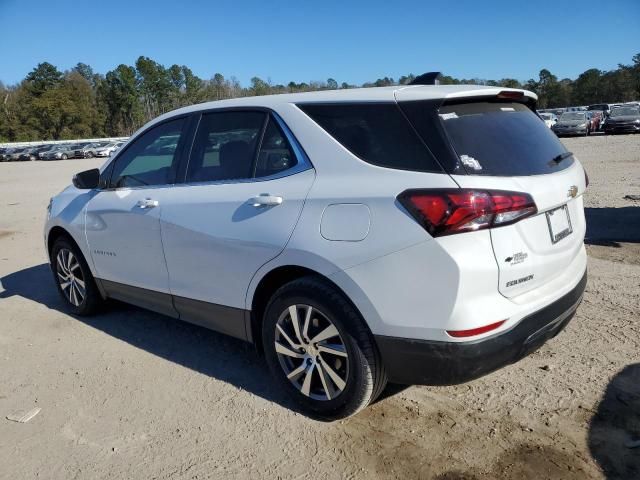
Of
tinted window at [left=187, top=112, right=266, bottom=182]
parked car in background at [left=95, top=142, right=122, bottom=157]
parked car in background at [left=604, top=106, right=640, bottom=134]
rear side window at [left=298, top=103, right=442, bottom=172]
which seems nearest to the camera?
rear side window at [left=298, top=103, right=442, bottom=172]

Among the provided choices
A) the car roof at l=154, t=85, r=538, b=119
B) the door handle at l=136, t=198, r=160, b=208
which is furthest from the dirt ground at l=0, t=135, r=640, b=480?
the car roof at l=154, t=85, r=538, b=119

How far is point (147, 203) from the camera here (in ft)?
12.6

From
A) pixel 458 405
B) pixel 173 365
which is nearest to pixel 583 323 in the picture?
pixel 458 405

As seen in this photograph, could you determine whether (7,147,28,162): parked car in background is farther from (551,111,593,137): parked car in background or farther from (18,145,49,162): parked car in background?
(551,111,593,137): parked car in background

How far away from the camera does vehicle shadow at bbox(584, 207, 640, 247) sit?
6.24m

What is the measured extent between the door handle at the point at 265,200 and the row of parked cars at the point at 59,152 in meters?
55.9

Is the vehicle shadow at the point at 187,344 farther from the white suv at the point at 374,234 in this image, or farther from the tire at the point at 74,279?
the white suv at the point at 374,234

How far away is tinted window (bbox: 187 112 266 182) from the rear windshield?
4.15ft

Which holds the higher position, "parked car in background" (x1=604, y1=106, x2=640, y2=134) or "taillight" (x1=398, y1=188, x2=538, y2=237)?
"taillight" (x1=398, y1=188, x2=538, y2=237)

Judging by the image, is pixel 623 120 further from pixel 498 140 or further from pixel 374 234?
pixel 374 234

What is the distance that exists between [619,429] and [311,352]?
5.48 feet

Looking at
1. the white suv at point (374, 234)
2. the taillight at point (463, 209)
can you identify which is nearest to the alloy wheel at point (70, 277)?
the white suv at point (374, 234)

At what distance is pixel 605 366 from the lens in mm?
3377

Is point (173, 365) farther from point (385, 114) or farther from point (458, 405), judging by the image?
point (385, 114)
